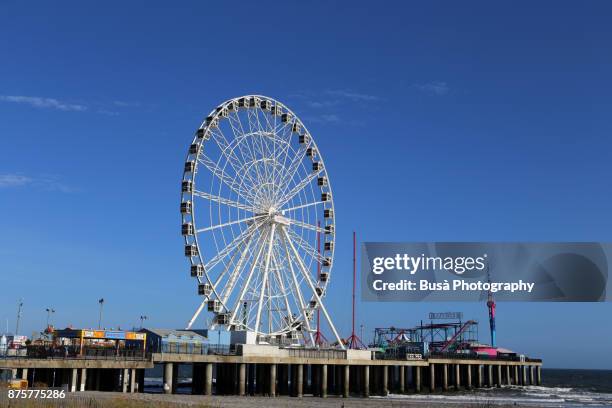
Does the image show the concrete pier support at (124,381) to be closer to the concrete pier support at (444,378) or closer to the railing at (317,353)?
the railing at (317,353)

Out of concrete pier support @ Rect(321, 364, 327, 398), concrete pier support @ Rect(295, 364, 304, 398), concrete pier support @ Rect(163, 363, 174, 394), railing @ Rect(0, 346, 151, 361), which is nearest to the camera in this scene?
railing @ Rect(0, 346, 151, 361)

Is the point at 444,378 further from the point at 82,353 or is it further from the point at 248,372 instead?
the point at 82,353

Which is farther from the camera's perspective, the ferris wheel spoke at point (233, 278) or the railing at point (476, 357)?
the railing at point (476, 357)

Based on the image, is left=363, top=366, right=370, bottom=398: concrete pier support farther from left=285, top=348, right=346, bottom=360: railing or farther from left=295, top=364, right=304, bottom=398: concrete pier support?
left=295, top=364, right=304, bottom=398: concrete pier support

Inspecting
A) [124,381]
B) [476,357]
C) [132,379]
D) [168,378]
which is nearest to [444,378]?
[476,357]

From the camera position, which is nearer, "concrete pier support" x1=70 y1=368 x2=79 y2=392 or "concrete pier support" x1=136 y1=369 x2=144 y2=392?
"concrete pier support" x1=70 y1=368 x2=79 y2=392

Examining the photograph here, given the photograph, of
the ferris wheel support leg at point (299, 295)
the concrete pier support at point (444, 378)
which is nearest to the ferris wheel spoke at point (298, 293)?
the ferris wheel support leg at point (299, 295)

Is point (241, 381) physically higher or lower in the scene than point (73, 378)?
lower

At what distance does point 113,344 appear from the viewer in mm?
45250

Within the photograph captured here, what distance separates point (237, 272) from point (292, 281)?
6.48m

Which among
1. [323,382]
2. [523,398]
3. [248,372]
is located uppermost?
[248,372]

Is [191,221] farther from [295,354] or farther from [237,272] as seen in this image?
[295,354]

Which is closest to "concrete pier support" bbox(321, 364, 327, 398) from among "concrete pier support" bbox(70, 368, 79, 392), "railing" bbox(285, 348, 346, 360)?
"railing" bbox(285, 348, 346, 360)

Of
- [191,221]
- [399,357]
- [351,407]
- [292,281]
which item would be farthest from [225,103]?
[399,357]
